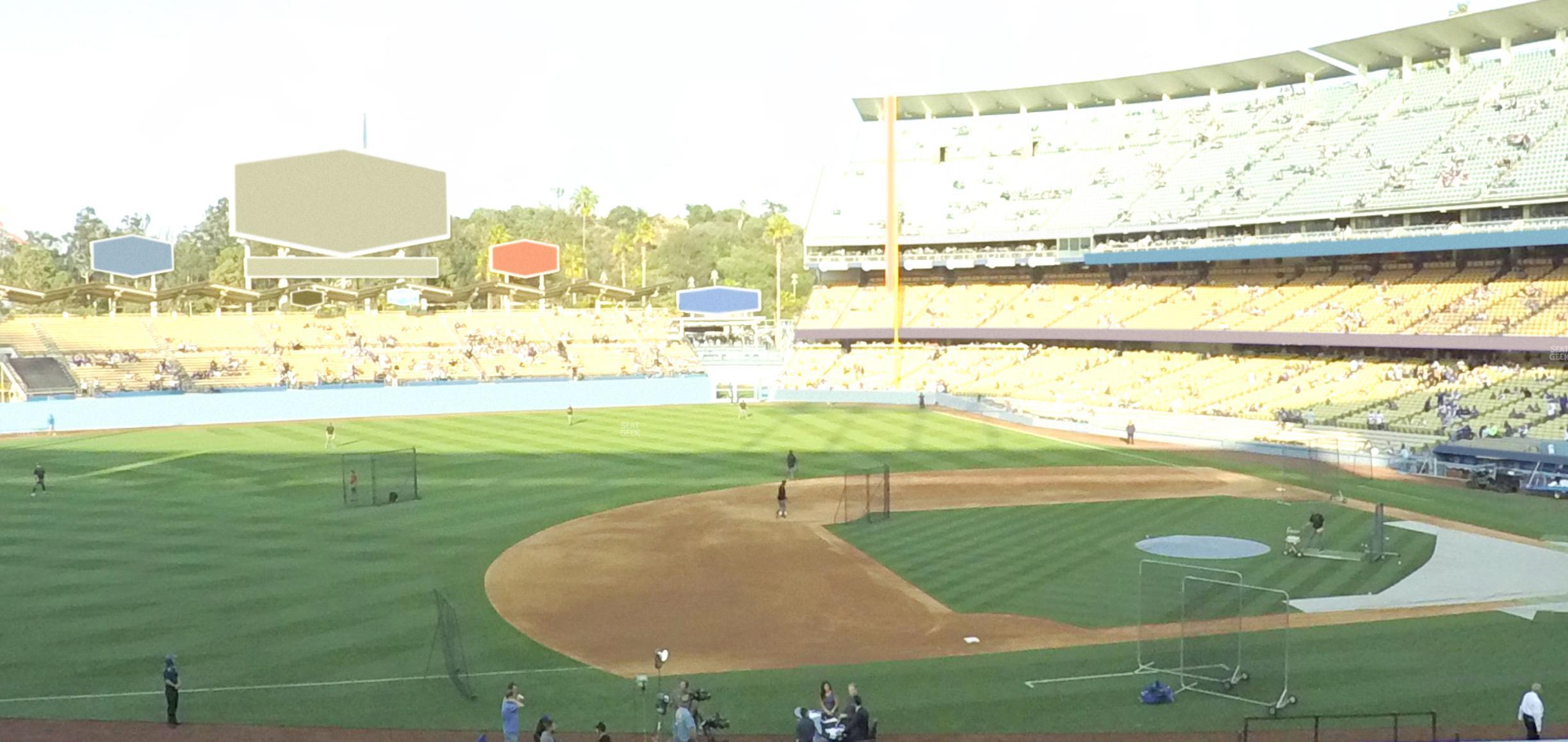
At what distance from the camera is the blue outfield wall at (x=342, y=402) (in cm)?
5703

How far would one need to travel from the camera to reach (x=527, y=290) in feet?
240

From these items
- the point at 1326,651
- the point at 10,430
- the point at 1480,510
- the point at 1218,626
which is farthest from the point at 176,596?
the point at 10,430

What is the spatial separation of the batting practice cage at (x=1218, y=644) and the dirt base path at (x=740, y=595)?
2.34 ft

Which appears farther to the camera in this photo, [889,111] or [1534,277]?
[889,111]

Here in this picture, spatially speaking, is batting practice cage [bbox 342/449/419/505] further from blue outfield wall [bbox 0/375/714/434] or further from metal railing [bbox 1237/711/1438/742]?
metal railing [bbox 1237/711/1438/742]

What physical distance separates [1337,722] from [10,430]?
58.7m

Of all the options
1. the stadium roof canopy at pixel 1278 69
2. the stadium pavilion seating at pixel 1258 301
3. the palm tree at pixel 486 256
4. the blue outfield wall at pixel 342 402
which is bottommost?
the blue outfield wall at pixel 342 402

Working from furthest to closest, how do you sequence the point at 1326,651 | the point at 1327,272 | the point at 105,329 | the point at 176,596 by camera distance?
the point at 105,329
the point at 1327,272
the point at 176,596
the point at 1326,651

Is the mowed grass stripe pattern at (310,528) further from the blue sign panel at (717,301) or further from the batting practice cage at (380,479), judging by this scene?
the blue sign panel at (717,301)

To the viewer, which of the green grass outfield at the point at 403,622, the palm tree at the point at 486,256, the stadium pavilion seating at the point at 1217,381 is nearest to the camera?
the green grass outfield at the point at 403,622

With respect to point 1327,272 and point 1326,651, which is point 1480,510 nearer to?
point 1326,651

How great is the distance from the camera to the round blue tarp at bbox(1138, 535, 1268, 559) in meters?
27.8

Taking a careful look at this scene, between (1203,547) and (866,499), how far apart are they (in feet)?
36.4

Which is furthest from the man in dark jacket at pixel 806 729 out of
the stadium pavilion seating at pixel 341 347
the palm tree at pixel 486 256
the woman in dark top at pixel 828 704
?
the palm tree at pixel 486 256
